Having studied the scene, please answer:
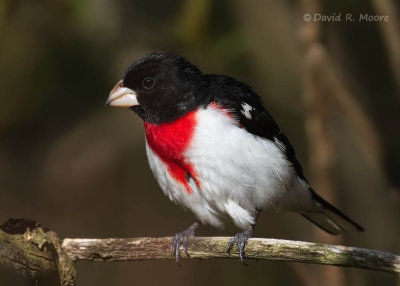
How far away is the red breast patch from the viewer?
4.63 metres

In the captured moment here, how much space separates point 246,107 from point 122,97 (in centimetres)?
82

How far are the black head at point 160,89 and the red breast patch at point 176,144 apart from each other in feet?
0.25

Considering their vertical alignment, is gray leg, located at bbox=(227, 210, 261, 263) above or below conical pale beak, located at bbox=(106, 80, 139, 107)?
below

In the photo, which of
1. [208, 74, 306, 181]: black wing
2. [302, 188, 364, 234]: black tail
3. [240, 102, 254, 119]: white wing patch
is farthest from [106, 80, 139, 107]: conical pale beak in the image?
[302, 188, 364, 234]: black tail

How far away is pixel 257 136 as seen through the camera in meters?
4.79

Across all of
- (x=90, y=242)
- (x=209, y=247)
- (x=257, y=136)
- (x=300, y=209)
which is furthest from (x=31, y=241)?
(x=300, y=209)

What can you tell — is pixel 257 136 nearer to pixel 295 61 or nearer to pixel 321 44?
pixel 321 44

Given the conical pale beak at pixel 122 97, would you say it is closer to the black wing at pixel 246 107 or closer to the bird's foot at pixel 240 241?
the black wing at pixel 246 107

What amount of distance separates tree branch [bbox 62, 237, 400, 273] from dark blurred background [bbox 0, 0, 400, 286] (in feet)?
4.64

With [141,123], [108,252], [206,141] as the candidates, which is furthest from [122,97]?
[141,123]

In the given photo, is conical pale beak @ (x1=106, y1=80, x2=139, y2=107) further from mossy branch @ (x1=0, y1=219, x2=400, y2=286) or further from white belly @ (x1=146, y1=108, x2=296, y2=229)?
mossy branch @ (x1=0, y1=219, x2=400, y2=286)

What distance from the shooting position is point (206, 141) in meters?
4.55

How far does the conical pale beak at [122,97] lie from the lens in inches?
190

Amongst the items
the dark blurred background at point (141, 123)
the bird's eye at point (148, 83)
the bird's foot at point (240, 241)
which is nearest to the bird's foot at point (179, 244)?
the bird's foot at point (240, 241)
